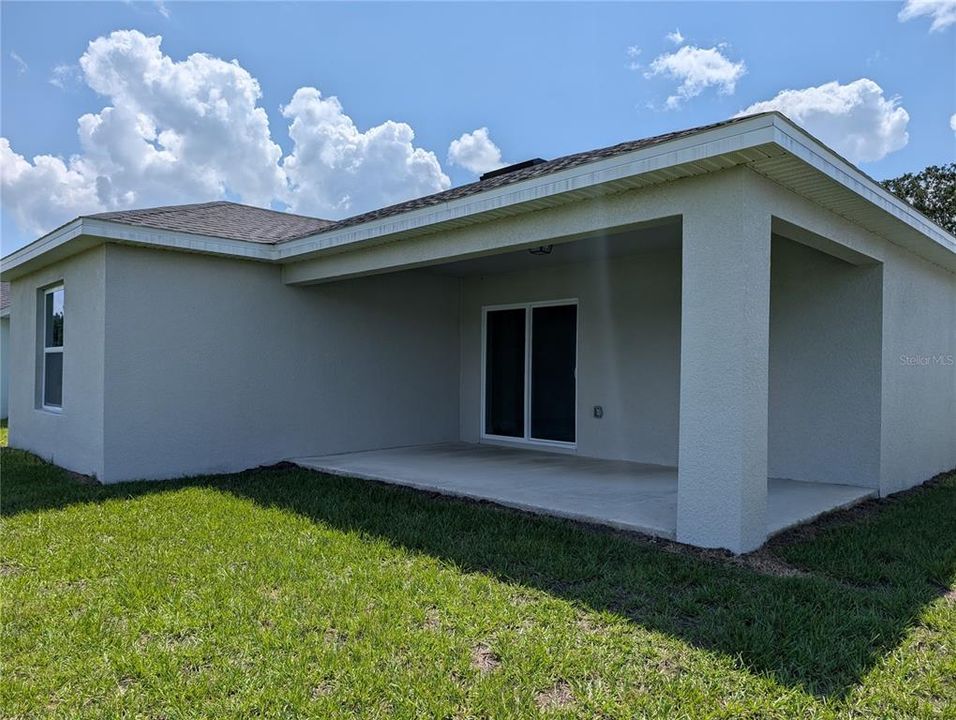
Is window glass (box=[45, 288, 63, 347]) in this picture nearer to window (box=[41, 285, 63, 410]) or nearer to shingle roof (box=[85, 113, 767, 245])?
window (box=[41, 285, 63, 410])

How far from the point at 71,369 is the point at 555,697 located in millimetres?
8175

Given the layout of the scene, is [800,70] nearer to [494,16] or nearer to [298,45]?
[494,16]

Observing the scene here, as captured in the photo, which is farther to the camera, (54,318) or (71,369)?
(54,318)

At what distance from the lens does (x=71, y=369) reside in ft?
27.2

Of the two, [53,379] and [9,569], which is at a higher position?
[53,379]

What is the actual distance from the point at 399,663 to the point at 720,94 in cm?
1096

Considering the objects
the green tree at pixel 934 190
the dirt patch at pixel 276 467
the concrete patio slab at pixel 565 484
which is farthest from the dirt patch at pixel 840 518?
the green tree at pixel 934 190

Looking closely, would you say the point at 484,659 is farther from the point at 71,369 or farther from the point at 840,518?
the point at 71,369

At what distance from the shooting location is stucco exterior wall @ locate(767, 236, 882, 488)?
6.72 metres

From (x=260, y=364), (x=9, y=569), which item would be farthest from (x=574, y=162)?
(x=9, y=569)

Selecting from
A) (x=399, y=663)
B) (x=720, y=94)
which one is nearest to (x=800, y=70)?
(x=720, y=94)

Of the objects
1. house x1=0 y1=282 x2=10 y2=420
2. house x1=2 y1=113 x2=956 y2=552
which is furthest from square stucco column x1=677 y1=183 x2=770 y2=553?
house x1=0 y1=282 x2=10 y2=420

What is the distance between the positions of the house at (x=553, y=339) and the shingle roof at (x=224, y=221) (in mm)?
87

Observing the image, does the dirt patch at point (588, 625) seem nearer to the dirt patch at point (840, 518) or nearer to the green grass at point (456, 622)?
the green grass at point (456, 622)
